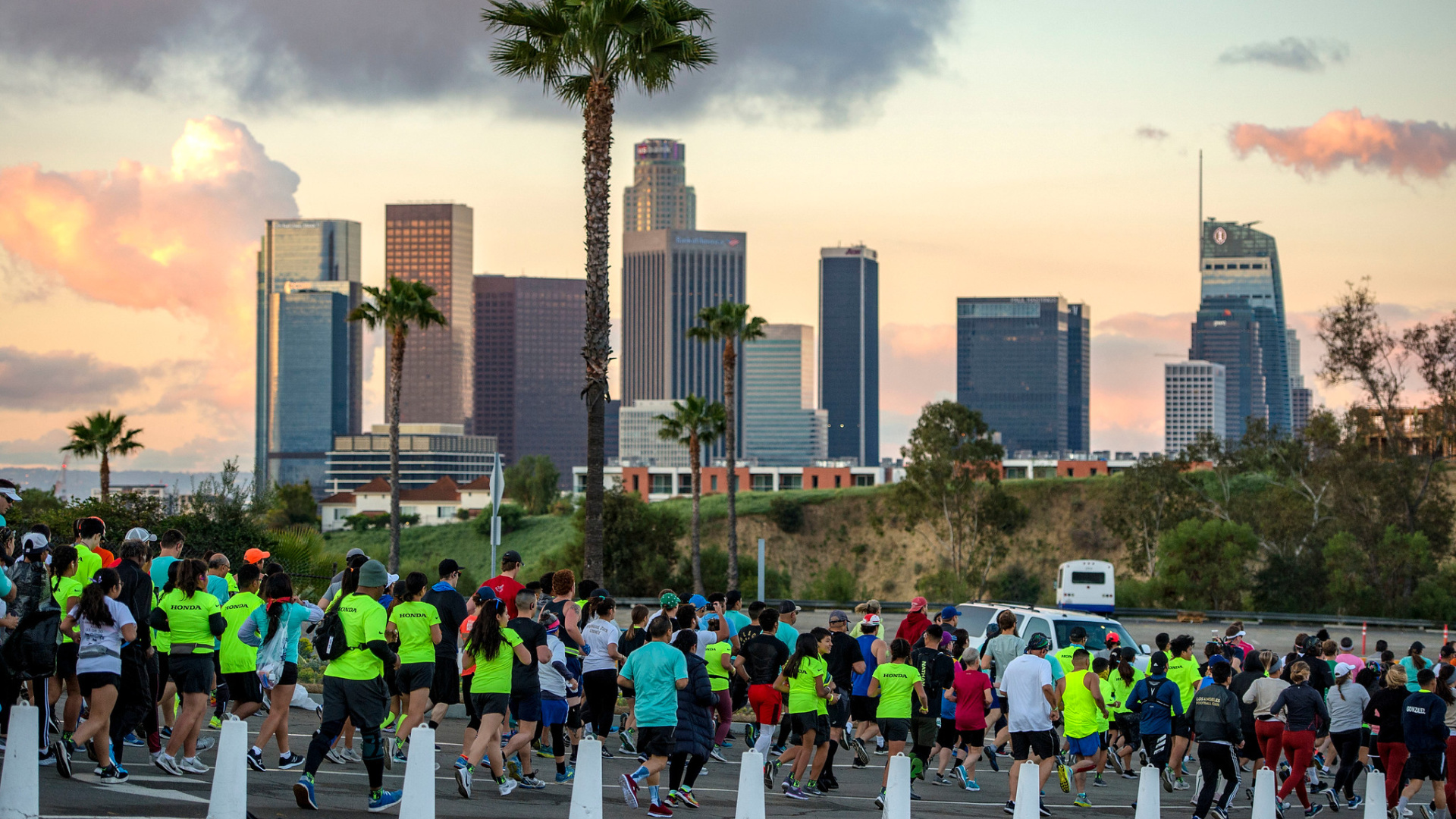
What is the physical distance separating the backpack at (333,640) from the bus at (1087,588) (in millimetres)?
42920

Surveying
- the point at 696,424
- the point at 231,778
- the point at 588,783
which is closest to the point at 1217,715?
the point at 588,783

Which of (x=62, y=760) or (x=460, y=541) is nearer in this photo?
(x=62, y=760)

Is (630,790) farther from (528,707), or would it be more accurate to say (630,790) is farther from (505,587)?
(505,587)

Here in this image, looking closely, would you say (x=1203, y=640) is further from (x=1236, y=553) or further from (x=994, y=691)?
(x=994, y=691)

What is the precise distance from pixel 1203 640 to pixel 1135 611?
14.0 m

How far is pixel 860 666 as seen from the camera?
1327 cm

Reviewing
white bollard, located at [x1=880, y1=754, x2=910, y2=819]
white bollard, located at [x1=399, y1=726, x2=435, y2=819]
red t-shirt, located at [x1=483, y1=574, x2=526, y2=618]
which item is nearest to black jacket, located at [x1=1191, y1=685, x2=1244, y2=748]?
white bollard, located at [x1=880, y1=754, x2=910, y2=819]

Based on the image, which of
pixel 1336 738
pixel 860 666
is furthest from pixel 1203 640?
pixel 860 666

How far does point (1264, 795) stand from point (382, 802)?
7099 millimetres

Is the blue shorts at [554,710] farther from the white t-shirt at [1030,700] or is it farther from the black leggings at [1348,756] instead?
the black leggings at [1348,756]

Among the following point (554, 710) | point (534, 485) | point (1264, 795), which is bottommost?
point (534, 485)

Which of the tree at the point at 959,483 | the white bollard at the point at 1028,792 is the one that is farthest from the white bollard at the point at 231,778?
the tree at the point at 959,483

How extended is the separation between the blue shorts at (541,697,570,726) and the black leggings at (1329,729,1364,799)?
8.79 meters

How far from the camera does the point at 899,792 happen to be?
29.9 feet
